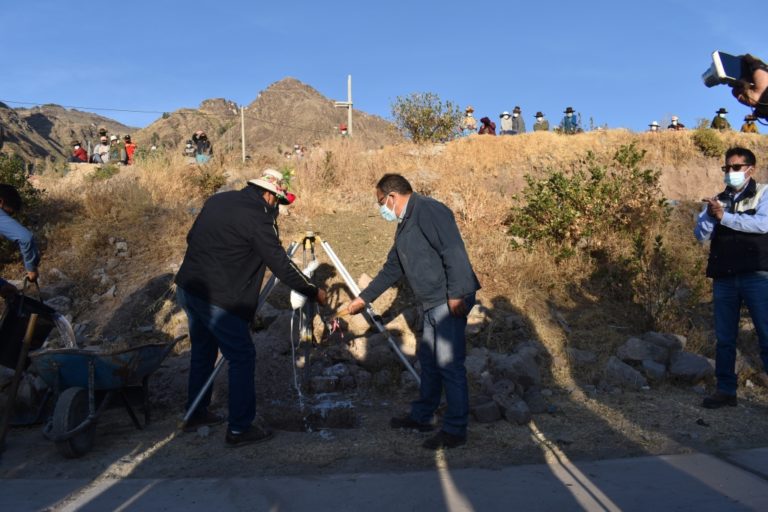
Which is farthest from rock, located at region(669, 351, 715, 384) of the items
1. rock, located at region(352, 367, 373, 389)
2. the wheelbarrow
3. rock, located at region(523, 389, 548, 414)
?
the wheelbarrow

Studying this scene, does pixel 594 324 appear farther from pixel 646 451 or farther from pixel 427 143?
pixel 427 143

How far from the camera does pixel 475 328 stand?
6754mm

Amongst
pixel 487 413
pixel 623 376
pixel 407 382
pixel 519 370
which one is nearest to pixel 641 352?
pixel 623 376

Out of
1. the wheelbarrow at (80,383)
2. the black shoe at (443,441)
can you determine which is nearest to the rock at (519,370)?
the black shoe at (443,441)

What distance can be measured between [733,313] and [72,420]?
16.7 feet

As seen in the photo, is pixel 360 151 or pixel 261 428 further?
pixel 360 151

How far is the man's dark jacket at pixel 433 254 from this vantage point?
4.32m

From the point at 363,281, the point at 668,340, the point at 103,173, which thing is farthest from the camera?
the point at 103,173

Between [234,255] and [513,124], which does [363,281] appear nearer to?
[234,255]

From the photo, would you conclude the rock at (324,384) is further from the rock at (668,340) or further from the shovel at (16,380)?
the rock at (668,340)

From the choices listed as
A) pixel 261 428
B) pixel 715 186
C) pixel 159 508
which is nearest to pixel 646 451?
pixel 261 428

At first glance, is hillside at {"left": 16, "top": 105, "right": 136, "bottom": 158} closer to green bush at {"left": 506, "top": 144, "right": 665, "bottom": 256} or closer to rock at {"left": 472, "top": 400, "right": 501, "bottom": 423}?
green bush at {"left": 506, "top": 144, "right": 665, "bottom": 256}

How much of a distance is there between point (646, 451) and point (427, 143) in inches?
536

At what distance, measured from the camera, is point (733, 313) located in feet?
16.5
